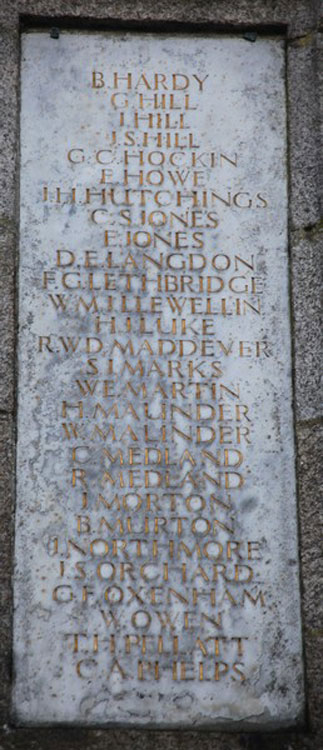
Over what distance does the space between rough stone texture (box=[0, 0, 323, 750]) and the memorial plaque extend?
68 millimetres

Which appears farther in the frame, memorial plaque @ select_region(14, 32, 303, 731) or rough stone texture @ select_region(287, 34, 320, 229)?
rough stone texture @ select_region(287, 34, 320, 229)

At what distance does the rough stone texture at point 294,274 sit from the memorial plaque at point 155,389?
0.07 m

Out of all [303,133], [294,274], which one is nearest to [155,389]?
[294,274]

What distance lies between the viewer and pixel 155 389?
6340mm

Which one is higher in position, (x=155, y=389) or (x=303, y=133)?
(x=303, y=133)

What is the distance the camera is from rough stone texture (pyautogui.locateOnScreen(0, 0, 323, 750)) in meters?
5.87

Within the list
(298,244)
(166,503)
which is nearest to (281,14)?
(298,244)

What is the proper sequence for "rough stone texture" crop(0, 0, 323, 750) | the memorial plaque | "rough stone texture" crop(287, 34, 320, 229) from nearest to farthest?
1. "rough stone texture" crop(0, 0, 323, 750)
2. the memorial plaque
3. "rough stone texture" crop(287, 34, 320, 229)

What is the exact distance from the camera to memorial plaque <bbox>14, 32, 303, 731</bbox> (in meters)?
6.02

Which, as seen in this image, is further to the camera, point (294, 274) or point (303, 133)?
point (303, 133)

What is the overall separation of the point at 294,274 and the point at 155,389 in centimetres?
80

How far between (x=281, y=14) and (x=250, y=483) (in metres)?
2.18

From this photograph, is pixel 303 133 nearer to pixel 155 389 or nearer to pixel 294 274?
pixel 294 274

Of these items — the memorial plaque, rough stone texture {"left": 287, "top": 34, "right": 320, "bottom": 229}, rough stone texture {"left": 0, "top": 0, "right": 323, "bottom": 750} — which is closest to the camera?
rough stone texture {"left": 0, "top": 0, "right": 323, "bottom": 750}
